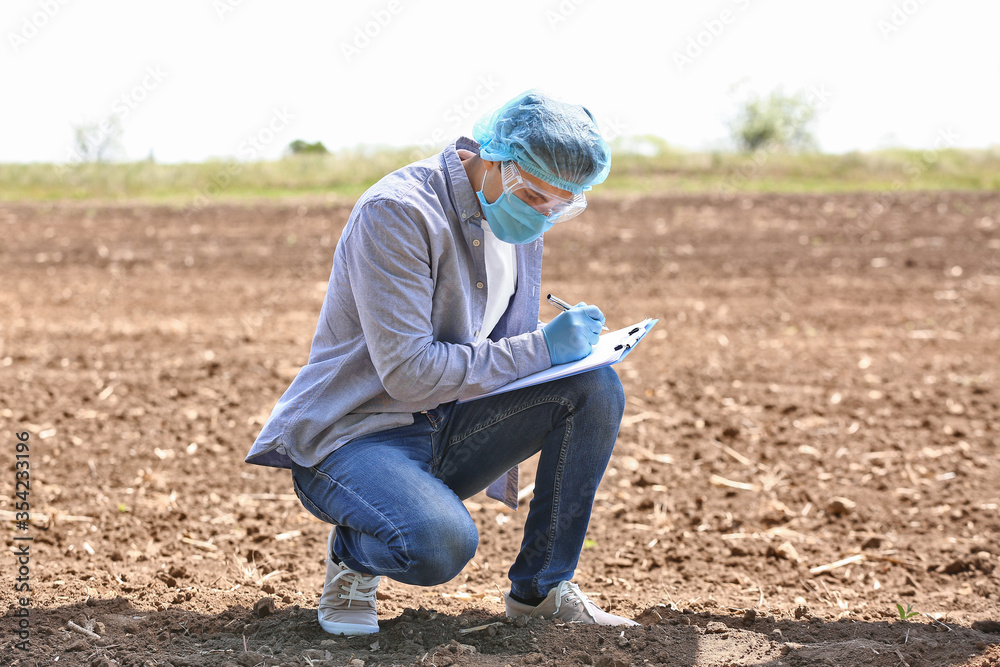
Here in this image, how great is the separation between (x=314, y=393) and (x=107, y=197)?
44.0 ft

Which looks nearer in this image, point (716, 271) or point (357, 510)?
point (357, 510)

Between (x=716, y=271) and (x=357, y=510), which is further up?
(x=716, y=271)

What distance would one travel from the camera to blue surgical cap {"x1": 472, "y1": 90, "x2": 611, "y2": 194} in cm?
211

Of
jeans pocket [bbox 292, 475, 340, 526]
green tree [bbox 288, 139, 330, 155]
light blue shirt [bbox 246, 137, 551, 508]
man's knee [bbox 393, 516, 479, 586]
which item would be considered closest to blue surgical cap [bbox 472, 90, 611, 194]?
light blue shirt [bbox 246, 137, 551, 508]

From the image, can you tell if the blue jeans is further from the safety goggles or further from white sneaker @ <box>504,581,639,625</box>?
the safety goggles

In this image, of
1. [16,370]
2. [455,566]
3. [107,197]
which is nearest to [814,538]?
[455,566]

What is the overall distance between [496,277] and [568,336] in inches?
10.9

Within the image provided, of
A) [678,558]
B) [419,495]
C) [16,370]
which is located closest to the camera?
[419,495]

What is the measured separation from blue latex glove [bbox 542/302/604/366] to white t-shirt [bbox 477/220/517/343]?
18 centimetres

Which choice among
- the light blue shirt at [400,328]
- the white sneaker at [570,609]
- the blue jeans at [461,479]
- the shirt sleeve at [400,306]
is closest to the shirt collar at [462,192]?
the light blue shirt at [400,328]

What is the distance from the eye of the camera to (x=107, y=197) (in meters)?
13.9

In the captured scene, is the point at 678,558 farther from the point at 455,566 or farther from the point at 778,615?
the point at 455,566

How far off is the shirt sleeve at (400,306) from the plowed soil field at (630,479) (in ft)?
2.23

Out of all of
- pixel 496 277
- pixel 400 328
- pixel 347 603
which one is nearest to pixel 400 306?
pixel 400 328
